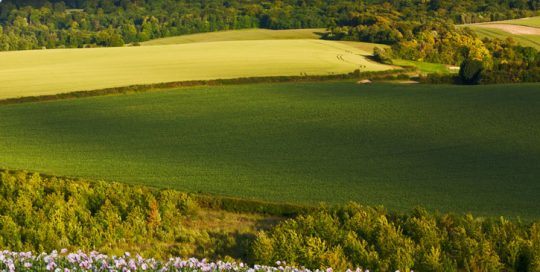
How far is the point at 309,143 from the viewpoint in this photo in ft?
99.9

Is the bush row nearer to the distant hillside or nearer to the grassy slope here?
the distant hillside

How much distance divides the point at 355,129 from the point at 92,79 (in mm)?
29427

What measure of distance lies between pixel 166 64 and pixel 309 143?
38.6 m

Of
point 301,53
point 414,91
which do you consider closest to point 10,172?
point 414,91

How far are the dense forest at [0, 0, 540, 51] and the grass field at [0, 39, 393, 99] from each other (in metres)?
16.7

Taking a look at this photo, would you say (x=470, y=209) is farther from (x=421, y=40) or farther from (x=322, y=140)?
(x=421, y=40)

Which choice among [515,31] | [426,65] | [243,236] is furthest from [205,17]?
[243,236]

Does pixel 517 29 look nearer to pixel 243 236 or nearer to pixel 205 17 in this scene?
pixel 205 17

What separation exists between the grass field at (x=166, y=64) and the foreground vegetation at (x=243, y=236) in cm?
3115

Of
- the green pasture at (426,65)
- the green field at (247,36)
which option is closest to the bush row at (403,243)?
the green pasture at (426,65)

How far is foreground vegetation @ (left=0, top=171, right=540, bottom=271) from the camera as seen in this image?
1476cm

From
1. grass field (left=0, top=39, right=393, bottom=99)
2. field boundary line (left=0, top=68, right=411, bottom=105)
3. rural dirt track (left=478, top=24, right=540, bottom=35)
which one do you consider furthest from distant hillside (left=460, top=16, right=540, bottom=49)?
field boundary line (left=0, top=68, right=411, bottom=105)

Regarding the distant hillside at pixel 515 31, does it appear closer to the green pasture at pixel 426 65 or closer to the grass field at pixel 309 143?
the green pasture at pixel 426 65

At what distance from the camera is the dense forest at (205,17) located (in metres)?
111
